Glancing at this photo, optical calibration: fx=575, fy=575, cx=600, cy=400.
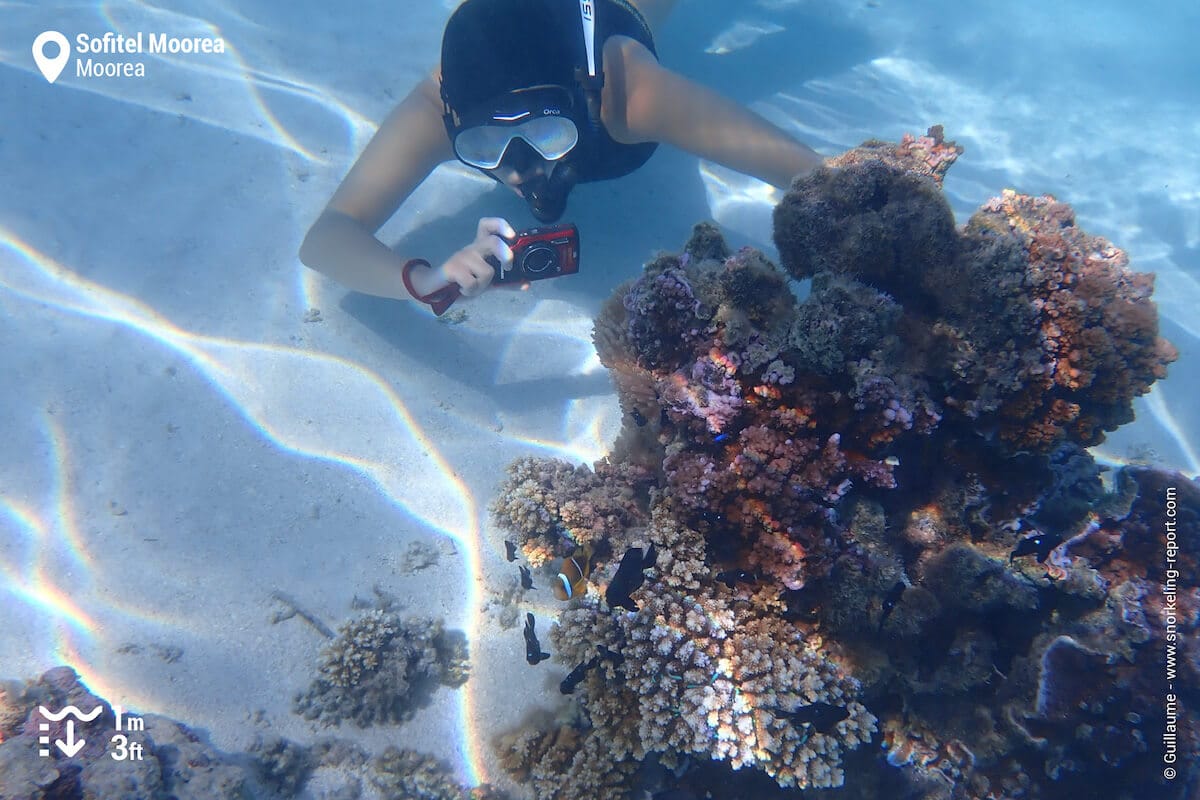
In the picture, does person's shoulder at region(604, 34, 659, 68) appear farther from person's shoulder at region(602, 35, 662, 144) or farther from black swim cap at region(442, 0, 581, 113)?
black swim cap at region(442, 0, 581, 113)

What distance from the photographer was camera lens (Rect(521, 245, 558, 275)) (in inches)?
161

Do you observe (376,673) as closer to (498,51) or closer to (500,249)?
(500,249)

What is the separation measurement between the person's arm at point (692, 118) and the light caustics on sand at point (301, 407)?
3.16 m

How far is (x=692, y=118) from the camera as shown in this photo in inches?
193

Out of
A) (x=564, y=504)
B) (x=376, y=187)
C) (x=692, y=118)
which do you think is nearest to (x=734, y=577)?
(x=564, y=504)

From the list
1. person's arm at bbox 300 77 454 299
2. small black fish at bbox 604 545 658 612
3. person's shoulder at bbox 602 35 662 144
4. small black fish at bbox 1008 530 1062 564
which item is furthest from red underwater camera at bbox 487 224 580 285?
small black fish at bbox 1008 530 1062 564

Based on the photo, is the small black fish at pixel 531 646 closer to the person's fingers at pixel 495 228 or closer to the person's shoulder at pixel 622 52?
the person's fingers at pixel 495 228

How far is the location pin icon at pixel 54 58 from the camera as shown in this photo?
6.64m

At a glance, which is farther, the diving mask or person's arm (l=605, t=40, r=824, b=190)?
person's arm (l=605, t=40, r=824, b=190)

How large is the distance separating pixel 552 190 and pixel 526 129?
48cm

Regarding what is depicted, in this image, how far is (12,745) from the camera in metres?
2.60

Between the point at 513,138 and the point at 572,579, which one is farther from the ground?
the point at 513,138

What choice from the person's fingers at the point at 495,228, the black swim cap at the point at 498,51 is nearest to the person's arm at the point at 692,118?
the black swim cap at the point at 498,51

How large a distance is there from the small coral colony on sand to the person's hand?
1.28m
